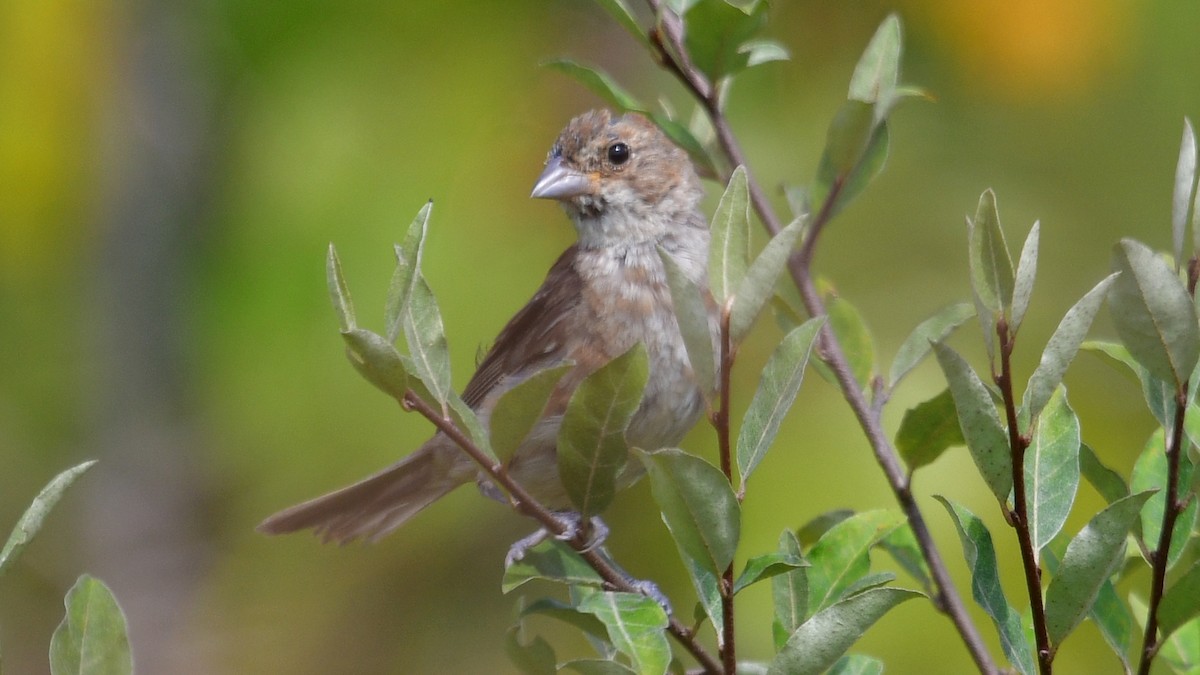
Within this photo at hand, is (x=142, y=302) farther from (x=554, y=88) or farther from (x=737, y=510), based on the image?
(x=737, y=510)

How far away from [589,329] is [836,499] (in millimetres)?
997

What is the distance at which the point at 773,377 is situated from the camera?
1.46 m

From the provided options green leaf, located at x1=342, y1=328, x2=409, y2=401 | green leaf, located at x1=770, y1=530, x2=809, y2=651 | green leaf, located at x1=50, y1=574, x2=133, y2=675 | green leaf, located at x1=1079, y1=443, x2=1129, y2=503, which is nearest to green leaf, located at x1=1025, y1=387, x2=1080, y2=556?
green leaf, located at x1=1079, y1=443, x2=1129, y2=503

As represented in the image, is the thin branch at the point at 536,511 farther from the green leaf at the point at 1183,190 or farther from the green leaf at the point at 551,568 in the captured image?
the green leaf at the point at 1183,190

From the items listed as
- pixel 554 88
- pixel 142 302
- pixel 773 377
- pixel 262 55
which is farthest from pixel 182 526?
pixel 773 377

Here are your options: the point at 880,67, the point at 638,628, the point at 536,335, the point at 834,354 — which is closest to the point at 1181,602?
the point at 638,628

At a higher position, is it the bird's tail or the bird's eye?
the bird's eye

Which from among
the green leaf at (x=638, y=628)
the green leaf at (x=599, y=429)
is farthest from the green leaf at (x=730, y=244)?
the green leaf at (x=638, y=628)

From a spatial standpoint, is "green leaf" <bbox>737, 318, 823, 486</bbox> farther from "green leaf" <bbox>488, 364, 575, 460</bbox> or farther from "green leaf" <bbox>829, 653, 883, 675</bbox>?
"green leaf" <bbox>829, 653, 883, 675</bbox>

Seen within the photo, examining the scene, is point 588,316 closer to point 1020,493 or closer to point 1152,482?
point 1152,482

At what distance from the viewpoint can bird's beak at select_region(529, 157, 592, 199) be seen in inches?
123

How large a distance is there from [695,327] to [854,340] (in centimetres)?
77

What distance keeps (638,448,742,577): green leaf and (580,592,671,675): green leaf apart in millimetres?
113

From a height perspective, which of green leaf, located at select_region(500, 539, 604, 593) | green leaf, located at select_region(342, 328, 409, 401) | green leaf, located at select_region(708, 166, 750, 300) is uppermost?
green leaf, located at select_region(342, 328, 409, 401)
